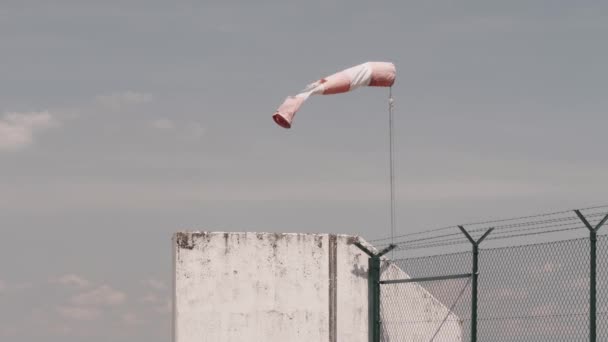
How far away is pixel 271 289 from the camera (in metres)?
23.9

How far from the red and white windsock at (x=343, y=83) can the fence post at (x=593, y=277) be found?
23.6ft

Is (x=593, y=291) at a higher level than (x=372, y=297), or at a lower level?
lower

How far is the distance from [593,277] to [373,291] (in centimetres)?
→ 783

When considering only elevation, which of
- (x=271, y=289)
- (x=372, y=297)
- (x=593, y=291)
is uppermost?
(x=271, y=289)

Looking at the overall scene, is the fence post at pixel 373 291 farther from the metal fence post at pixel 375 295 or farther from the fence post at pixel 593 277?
the fence post at pixel 593 277

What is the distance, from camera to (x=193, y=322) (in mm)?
22984

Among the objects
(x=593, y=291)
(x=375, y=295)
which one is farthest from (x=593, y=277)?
Result: (x=375, y=295)

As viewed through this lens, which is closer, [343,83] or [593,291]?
[593,291]

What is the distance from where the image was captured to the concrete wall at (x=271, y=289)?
2311 cm

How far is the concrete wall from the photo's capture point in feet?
75.8

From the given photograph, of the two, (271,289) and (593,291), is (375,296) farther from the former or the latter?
(593,291)

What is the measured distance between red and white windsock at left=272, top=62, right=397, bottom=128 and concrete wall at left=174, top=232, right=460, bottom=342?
260 centimetres

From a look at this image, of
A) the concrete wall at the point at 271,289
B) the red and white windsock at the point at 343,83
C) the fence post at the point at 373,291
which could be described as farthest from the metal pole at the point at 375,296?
the red and white windsock at the point at 343,83

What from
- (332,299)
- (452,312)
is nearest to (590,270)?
(452,312)
